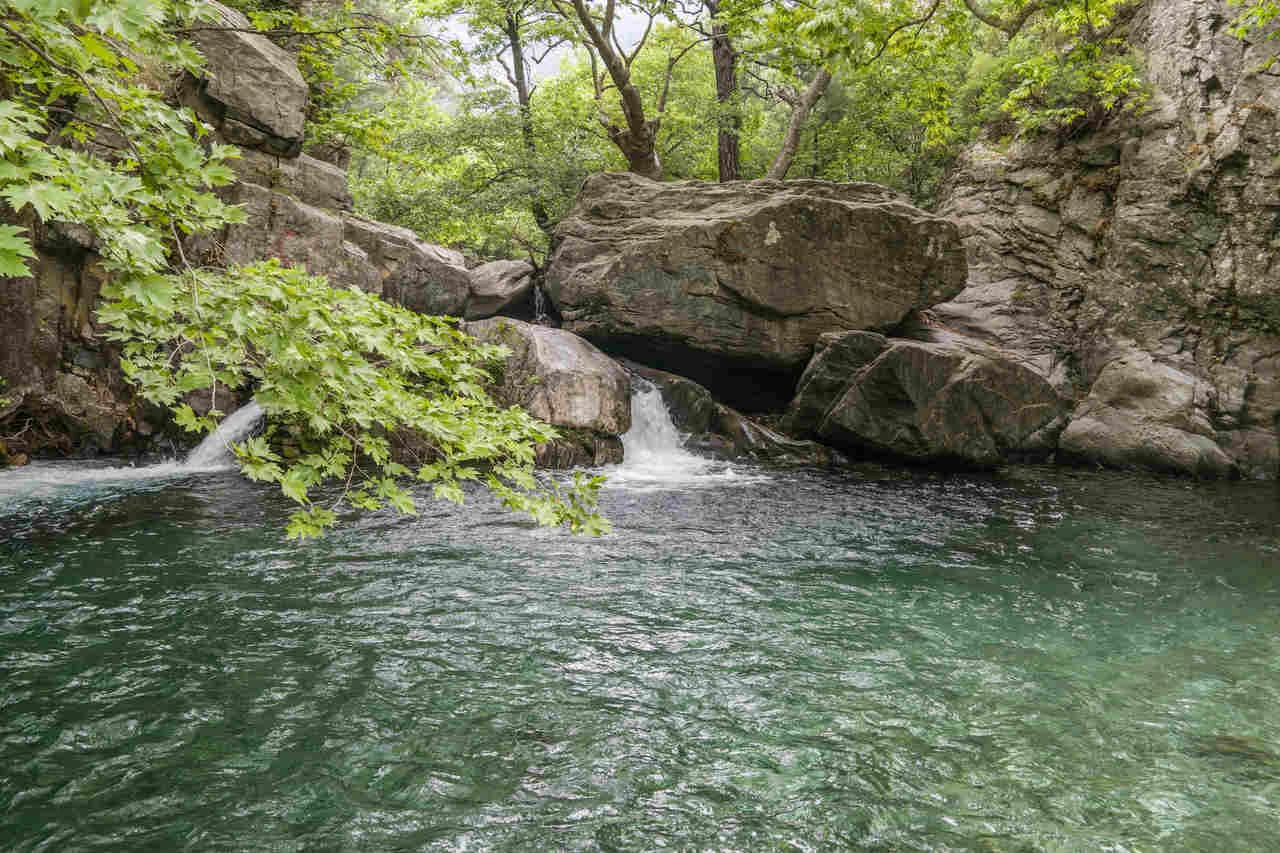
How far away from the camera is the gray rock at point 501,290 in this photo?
19.0 metres

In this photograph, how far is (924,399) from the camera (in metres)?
14.7

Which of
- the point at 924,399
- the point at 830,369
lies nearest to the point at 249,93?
the point at 830,369

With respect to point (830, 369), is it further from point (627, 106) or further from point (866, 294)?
point (627, 106)

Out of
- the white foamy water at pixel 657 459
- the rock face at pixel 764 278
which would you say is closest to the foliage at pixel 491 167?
the rock face at pixel 764 278

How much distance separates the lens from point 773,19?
372 inches

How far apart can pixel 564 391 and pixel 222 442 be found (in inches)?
240

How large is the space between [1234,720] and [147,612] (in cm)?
837

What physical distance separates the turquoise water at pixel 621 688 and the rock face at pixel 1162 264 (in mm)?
7532

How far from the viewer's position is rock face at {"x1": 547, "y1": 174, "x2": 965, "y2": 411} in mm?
16234

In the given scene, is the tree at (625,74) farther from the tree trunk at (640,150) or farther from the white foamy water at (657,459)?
the white foamy water at (657,459)

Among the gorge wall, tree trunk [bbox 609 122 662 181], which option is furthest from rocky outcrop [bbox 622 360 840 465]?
tree trunk [bbox 609 122 662 181]

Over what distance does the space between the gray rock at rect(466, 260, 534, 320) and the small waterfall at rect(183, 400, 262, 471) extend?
6172 millimetres

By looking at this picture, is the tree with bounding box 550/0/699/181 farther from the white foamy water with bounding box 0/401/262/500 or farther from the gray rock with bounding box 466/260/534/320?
the white foamy water with bounding box 0/401/262/500

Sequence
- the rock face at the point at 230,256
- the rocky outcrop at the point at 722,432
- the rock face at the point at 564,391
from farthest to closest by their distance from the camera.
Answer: the rocky outcrop at the point at 722,432 < the rock face at the point at 564,391 < the rock face at the point at 230,256
